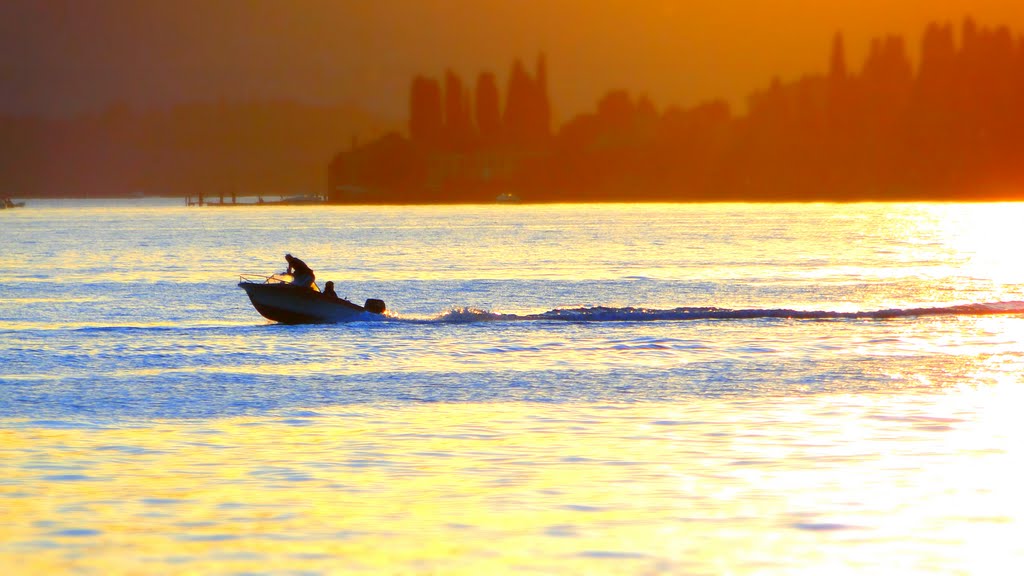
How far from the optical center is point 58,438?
18.3m

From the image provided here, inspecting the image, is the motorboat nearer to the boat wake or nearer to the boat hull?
the boat hull

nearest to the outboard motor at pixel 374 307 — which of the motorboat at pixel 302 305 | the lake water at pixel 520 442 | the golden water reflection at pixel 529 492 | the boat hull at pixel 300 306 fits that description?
the motorboat at pixel 302 305

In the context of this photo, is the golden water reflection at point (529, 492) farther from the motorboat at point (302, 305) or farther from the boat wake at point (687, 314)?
the boat wake at point (687, 314)

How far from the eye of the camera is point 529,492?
14320 millimetres

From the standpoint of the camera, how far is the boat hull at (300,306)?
126 ft

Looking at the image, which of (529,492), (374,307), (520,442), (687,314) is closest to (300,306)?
(374,307)

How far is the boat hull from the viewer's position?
126 ft

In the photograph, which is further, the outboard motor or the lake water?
the outboard motor

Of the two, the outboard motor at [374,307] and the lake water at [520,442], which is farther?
the outboard motor at [374,307]

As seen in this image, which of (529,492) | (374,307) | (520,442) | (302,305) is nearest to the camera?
(529,492)

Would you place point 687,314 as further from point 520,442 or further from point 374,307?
point 520,442

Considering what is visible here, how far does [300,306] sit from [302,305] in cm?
8

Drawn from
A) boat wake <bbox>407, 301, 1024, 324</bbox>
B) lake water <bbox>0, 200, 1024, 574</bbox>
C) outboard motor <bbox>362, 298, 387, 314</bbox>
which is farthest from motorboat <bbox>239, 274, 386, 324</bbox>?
boat wake <bbox>407, 301, 1024, 324</bbox>

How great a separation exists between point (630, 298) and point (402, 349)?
21.1 metres
